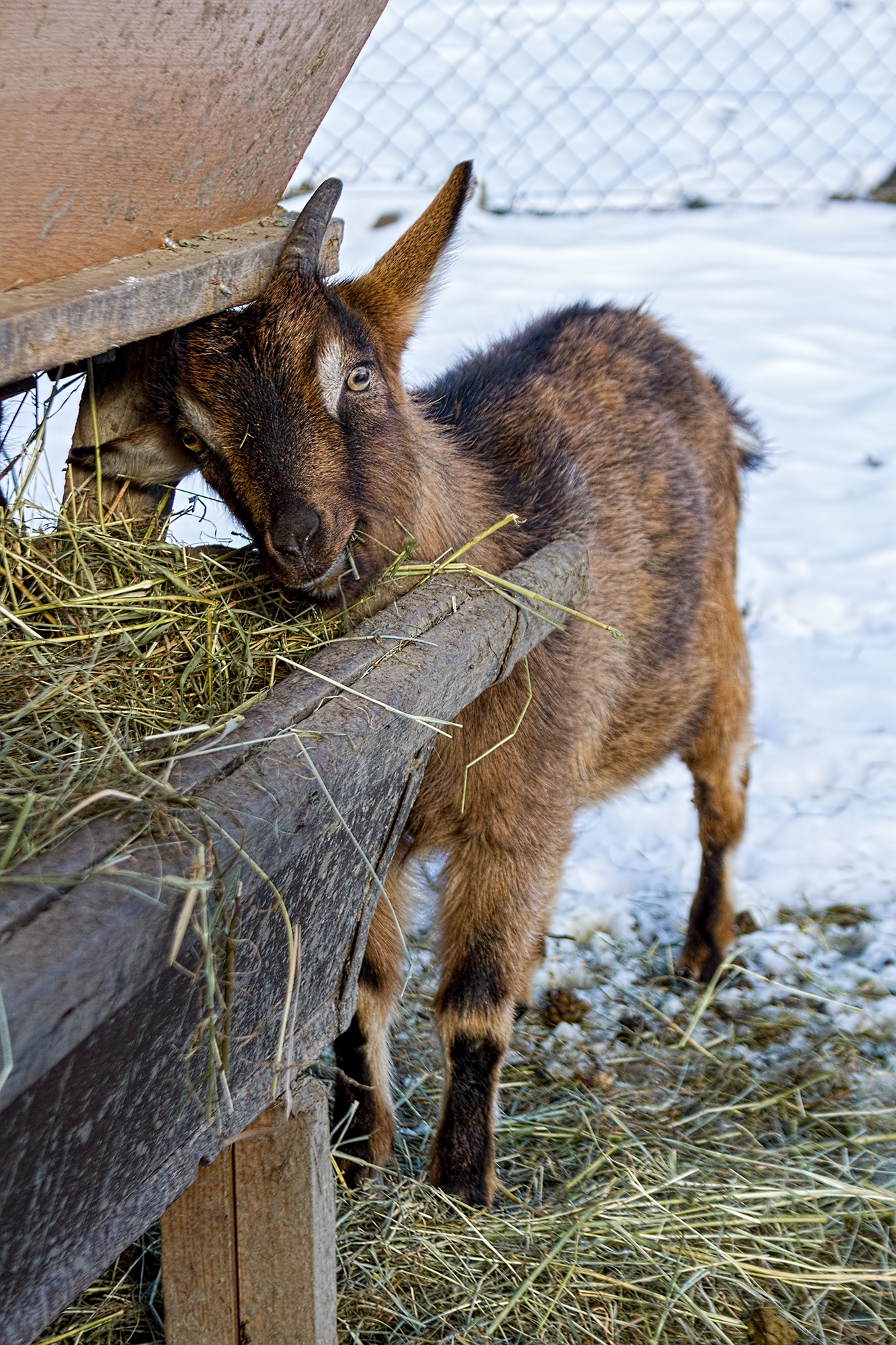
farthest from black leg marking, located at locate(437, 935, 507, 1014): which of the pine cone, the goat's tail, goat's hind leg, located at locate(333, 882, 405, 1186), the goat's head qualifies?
the goat's tail

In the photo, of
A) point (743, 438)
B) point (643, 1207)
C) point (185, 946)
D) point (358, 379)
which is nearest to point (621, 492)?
point (743, 438)

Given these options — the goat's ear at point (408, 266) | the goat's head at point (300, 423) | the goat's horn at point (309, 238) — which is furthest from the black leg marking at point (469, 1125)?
the goat's horn at point (309, 238)

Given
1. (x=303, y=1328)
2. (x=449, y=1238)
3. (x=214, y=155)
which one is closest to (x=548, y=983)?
(x=449, y=1238)

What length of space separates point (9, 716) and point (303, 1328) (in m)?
1.36

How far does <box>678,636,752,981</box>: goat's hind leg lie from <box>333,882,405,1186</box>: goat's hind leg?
4.42 ft

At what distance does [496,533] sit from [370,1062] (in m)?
1.30

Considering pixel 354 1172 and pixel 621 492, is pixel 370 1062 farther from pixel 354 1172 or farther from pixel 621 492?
pixel 621 492

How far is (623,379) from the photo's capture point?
4.04m

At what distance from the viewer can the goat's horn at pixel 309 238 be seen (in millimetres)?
2477

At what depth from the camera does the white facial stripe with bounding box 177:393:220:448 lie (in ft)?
8.06

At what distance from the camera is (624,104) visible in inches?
455

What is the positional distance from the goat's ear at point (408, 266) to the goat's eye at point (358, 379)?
0.17 meters

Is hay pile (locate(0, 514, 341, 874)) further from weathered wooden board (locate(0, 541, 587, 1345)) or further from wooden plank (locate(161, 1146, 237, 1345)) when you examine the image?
wooden plank (locate(161, 1146, 237, 1345))

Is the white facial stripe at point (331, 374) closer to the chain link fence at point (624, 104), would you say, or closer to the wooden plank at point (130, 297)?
the wooden plank at point (130, 297)
